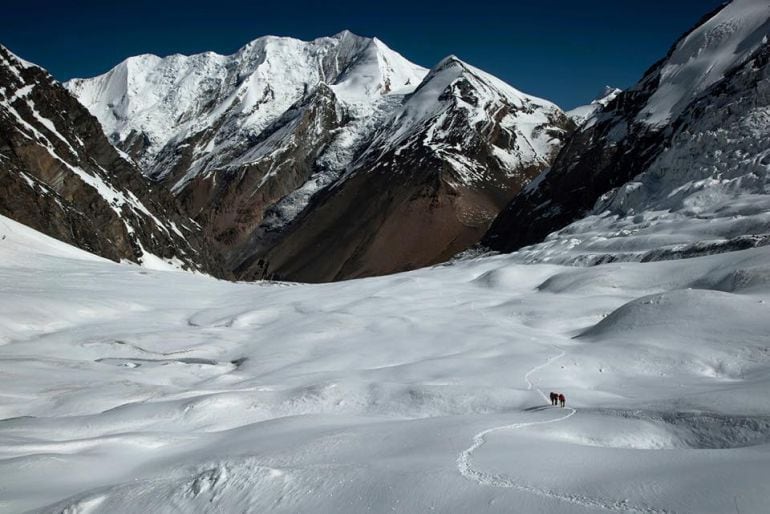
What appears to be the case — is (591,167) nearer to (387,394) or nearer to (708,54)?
(708,54)

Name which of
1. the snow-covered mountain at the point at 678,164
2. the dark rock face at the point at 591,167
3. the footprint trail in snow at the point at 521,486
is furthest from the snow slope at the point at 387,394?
the dark rock face at the point at 591,167

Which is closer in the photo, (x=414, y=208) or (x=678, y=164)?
(x=678, y=164)

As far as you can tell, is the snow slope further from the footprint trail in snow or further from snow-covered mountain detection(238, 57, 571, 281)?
snow-covered mountain detection(238, 57, 571, 281)

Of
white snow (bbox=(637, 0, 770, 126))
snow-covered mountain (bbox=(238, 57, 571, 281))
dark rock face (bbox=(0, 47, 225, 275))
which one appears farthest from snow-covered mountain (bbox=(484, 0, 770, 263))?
dark rock face (bbox=(0, 47, 225, 275))

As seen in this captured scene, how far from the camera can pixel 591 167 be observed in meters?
108

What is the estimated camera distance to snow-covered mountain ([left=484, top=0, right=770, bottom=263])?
4569 cm

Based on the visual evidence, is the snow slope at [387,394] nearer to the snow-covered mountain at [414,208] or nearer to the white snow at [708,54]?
the white snow at [708,54]

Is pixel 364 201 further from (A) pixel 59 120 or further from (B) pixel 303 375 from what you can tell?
(B) pixel 303 375

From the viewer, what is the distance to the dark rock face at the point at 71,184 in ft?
189

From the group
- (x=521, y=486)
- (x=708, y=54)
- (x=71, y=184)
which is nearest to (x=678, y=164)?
(x=708, y=54)

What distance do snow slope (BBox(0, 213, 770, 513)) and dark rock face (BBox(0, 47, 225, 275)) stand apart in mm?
22321

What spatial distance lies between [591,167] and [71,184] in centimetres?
8520

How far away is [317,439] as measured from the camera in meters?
9.92

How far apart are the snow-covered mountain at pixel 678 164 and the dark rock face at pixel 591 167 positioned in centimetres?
28
